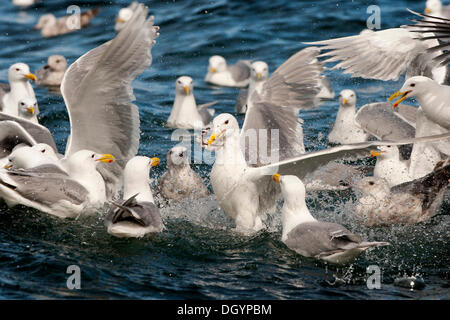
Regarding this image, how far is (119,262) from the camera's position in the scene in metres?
6.61

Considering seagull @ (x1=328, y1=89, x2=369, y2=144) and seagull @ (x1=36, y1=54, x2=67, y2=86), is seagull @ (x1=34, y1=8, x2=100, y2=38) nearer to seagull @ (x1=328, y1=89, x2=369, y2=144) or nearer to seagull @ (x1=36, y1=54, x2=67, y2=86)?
seagull @ (x1=36, y1=54, x2=67, y2=86)

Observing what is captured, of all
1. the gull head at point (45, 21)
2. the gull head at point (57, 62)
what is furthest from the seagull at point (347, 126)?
the gull head at point (45, 21)

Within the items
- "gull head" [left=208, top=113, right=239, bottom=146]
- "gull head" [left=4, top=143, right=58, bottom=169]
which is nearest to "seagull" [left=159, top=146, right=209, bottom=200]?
"gull head" [left=4, top=143, right=58, bottom=169]

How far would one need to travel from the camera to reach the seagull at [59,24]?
16641 mm

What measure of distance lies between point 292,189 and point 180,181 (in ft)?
6.75

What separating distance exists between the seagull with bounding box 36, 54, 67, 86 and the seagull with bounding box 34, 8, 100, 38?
2671 mm

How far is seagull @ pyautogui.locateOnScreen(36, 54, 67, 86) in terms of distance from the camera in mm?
13938

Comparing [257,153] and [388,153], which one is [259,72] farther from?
[257,153]

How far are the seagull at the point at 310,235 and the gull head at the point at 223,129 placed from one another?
1.86 feet

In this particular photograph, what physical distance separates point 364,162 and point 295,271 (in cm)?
398

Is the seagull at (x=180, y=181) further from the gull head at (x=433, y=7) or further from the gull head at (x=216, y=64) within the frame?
the gull head at (x=433, y=7)

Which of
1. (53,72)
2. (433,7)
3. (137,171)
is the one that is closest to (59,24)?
(53,72)
